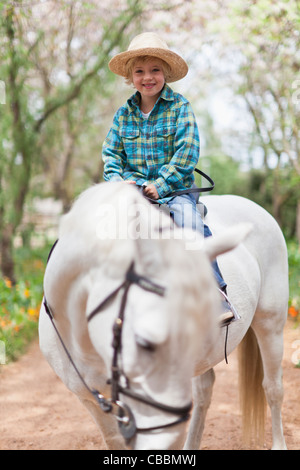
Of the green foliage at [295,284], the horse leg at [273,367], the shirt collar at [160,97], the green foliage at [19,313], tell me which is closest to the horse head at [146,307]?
the shirt collar at [160,97]

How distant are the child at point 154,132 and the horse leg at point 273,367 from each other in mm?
1121

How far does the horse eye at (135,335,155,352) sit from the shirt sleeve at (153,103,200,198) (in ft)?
3.71

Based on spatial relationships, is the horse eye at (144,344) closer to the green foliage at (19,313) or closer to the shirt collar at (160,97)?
the shirt collar at (160,97)

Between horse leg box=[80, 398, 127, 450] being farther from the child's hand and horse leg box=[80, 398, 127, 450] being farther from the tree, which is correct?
the tree

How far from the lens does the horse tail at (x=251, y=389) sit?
124 inches

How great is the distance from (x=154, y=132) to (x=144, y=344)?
148 centimetres

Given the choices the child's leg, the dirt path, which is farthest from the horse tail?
the child's leg

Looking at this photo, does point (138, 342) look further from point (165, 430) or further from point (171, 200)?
point (171, 200)

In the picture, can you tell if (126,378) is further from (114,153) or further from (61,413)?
(61,413)

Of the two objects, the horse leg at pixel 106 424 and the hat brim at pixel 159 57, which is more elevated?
the hat brim at pixel 159 57

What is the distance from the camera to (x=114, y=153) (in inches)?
95.6

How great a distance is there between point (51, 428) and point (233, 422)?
1.66m

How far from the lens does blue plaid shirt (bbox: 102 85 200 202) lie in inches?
91.4

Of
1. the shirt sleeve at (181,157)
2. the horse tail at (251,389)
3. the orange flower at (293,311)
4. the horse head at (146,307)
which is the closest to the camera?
the horse head at (146,307)
